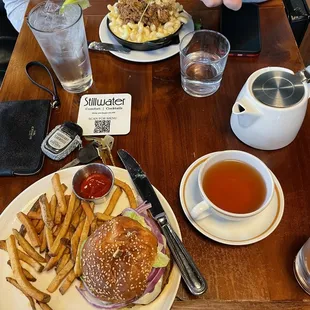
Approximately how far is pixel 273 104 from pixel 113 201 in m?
0.55

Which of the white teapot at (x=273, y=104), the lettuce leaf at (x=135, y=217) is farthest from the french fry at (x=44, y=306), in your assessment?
the white teapot at (x=273, y=104)

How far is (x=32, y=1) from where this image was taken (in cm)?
Result: 169

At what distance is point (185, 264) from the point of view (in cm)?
93

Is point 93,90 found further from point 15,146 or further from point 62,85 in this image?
point 15,146

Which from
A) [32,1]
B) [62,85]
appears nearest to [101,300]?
[62,85]

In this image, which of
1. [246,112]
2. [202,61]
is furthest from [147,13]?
[246,112]

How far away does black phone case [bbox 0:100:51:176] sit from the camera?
3.77 ft

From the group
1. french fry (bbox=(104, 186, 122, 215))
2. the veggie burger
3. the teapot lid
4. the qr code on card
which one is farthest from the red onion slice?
the teapot lid

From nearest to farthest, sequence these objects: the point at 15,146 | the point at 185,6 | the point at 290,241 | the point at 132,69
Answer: the point at 290,241 < the point at 15,146 < the point at 132,69 < the point at 185,6

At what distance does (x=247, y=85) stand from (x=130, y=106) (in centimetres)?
45

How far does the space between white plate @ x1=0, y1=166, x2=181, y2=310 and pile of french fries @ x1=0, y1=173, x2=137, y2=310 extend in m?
0.02

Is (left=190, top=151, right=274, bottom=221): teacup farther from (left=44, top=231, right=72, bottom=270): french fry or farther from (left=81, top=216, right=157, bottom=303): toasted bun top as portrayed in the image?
(left=44, top=231, right=72, bottom=270): french fry

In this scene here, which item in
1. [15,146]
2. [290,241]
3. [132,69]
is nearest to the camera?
[290,241]

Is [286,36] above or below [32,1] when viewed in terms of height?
below
